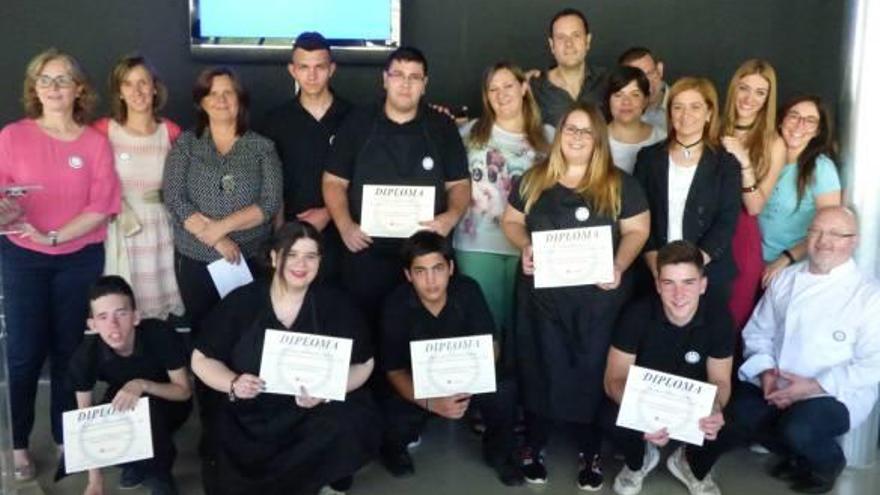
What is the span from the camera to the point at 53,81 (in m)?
3.55

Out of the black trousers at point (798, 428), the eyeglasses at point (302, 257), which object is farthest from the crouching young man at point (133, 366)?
the black trousers at point (798, 428)

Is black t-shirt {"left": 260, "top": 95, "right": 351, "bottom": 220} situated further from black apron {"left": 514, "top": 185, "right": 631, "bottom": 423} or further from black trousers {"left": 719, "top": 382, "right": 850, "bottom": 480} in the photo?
black trousers {"left": 719, "top": 382, "right": 850, "bottom": 480}

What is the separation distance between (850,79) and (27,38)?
12.6 ft

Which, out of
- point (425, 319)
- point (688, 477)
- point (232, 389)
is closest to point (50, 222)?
point (232, 389)

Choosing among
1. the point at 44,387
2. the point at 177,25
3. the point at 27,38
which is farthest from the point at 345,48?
the point at 44,387

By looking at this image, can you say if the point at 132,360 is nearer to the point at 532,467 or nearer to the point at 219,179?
the point at 219,179

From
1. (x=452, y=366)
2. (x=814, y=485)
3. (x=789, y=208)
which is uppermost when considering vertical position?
(x=789, y=208)

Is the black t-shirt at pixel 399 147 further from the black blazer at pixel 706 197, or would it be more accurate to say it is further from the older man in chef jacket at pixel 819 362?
the older man in chef jacket at pixel 819 362

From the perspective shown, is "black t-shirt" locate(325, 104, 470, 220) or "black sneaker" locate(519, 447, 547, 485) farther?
"black t-shirt" locate(325, 104, 470, 220)

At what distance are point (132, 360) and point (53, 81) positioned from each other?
106 cm

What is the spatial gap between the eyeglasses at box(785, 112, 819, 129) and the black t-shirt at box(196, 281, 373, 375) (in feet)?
6.34

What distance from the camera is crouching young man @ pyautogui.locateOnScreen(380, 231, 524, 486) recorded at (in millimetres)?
3621

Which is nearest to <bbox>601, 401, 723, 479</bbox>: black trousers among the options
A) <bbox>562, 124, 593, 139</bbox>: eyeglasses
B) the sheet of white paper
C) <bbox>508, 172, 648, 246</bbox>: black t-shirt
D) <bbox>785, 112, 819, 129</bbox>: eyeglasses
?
<bbox>508, 172, 648, 246</bbox>: black t-shirt

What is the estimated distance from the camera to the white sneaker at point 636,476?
3.60m
